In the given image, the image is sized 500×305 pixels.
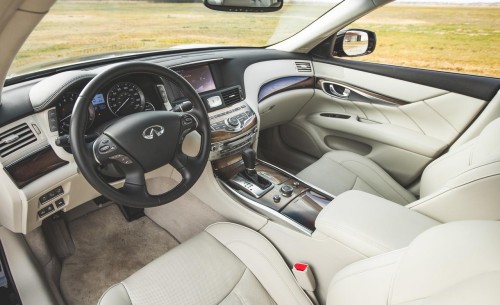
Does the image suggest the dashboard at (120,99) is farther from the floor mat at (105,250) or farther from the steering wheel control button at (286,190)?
the floor mat at (105,250)

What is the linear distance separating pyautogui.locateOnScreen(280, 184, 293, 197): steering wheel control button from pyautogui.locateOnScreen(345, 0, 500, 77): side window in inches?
45.9

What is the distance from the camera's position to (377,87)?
224 cm

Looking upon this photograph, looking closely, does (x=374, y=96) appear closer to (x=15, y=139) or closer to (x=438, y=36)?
(x=438, y=36)

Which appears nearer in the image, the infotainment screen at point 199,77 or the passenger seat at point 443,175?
the passenger seat at point 443,175

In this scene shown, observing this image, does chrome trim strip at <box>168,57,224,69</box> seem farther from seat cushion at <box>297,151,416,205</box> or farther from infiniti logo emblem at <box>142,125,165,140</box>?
seat cushion at <box>297,151,416,205</box>

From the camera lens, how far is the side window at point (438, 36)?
2100 mm

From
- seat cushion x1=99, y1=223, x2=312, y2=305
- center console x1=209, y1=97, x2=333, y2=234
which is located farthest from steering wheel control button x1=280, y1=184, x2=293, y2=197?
seat cushion x1=99, y1=223, x2=312, y2=305

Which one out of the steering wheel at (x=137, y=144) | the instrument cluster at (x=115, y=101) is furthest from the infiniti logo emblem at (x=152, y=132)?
the instrument cluster at (x=115, y=101)

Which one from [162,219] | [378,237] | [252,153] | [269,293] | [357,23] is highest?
[357,23]

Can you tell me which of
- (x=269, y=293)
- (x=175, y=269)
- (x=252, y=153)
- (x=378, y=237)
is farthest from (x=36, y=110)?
(x=378, y=237)

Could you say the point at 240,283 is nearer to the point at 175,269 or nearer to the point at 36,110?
the point at 175,269

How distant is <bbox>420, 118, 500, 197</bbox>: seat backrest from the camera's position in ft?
4.22

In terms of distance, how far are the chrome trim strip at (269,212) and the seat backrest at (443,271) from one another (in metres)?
0.51

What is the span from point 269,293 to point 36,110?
3.34 ft
